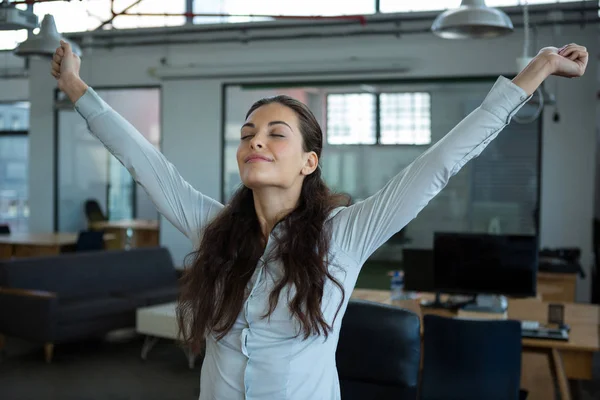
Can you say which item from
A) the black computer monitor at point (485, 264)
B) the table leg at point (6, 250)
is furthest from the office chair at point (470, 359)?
the table leg at point (6, 250)

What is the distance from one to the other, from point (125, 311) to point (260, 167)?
5.76 m

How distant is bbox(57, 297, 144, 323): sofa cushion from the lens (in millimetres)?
6395

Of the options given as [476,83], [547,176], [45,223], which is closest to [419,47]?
[476,83]

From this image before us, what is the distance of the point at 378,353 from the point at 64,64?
162 cm

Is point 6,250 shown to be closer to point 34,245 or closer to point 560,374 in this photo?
point 34,245

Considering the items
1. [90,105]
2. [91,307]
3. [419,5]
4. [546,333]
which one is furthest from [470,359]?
[419,5]

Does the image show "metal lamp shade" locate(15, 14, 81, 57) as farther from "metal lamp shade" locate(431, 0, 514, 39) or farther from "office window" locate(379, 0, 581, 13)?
"office window" locate(379, 0, 581, 13)

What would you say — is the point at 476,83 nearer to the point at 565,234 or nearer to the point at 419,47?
the point at 419,47

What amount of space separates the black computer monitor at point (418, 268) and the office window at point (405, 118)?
456 centimetres

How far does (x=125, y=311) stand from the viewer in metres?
6.91

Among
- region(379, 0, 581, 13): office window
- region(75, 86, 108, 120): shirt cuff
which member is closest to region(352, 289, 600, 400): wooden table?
region(75, 86, 108, 120): shirt cuff

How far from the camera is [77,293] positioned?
23.3 feet

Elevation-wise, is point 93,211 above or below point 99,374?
above

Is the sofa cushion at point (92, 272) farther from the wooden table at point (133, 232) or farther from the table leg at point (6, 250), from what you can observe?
the wooden table at point (133, 232)
